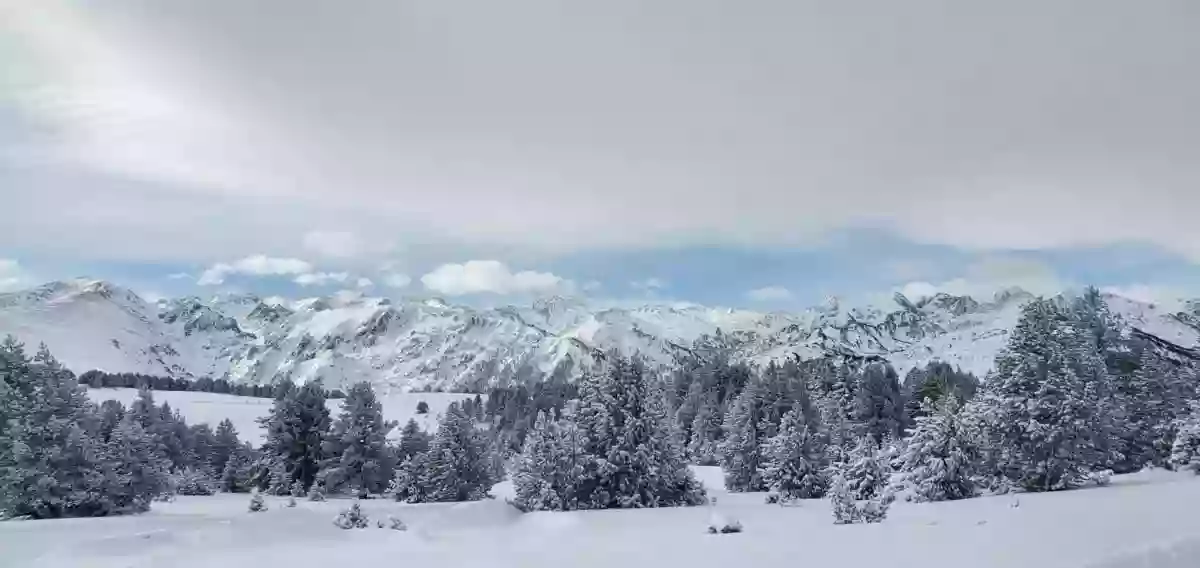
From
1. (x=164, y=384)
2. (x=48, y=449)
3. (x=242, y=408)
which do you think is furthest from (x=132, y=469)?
(x=164, y=384)

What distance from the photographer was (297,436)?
102ft

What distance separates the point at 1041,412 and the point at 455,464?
696 inches

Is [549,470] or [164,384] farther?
[164,384]

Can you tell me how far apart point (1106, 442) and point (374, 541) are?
68.3 ft

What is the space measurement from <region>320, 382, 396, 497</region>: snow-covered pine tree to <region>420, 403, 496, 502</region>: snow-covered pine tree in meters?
3.97

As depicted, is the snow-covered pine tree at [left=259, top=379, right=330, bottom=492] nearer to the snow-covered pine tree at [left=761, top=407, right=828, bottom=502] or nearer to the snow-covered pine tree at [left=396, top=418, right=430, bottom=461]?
the snow-covered pine tree at [left=396, top=418, right=430, bottom=461]

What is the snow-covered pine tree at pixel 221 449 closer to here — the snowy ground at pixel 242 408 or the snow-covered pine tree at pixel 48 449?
the snowy ground at pixel 242 408

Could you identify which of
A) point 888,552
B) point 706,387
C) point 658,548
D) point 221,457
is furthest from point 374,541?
point 706,387

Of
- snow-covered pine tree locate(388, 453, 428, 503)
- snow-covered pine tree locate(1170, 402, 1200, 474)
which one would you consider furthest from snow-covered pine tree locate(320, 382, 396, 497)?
snow-covered pine tree locate(1170, 402, 1200, 474)

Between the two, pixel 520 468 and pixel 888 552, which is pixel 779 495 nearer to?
pixel 520 468

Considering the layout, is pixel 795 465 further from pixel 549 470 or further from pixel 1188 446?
pixel 1188 446

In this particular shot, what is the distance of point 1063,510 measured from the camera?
14320mm

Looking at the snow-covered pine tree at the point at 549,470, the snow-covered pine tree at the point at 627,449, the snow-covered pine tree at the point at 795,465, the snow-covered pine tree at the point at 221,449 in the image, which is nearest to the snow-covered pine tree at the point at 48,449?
the snow-covered pine tree at the point at 549,470

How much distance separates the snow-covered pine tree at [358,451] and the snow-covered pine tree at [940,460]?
1875 cm
